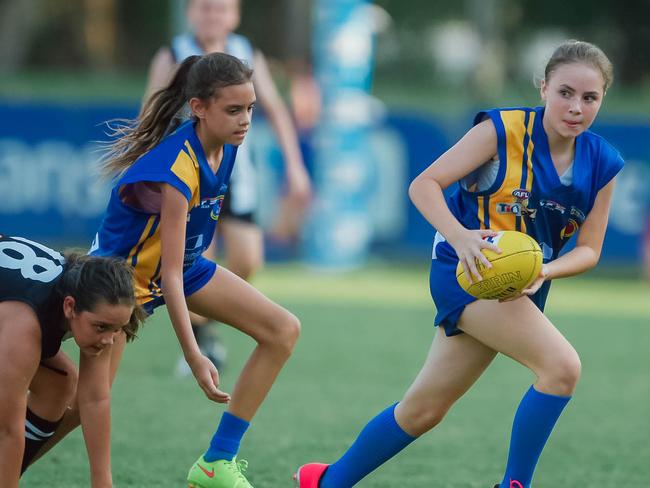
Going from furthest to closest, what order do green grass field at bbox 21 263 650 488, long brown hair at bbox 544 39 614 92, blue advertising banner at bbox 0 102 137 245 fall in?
blue advertising banner at bbox 0 102 137 245
green grass field at bbox 21 263 650 488
long brown hair at bbox 544 39 614 92

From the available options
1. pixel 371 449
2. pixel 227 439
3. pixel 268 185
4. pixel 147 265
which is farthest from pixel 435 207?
pixel 268 185

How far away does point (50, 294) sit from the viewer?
377cm

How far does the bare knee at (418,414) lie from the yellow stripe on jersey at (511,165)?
26.5 inches

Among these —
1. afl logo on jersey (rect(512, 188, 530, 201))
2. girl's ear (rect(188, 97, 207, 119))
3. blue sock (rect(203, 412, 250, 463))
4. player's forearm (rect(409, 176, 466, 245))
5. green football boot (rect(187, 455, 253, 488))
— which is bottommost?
green football boot (rect(187, 455, 253, 488))

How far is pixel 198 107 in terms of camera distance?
165 inches

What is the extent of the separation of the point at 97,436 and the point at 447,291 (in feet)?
4.12

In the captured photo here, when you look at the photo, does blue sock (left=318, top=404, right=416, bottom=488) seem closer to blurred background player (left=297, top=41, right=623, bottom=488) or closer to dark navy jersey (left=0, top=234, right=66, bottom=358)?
blurred background player (left=297, top=41, right=623, bottom=488)

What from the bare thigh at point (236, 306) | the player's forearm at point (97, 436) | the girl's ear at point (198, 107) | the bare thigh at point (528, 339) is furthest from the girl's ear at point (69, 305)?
the bare thigh at point (528, 339)

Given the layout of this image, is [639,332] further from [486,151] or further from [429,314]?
[486,151]

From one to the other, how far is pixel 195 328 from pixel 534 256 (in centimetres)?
340

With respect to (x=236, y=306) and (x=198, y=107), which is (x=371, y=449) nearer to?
(x=236, y=306)

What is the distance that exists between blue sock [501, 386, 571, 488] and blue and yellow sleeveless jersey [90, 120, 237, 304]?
1.28m

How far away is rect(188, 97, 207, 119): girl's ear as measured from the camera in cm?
417

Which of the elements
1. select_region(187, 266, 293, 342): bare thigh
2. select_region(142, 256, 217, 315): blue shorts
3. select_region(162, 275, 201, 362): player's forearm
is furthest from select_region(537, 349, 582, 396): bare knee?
select_region(142, 256, 217, 315): blue shorts
